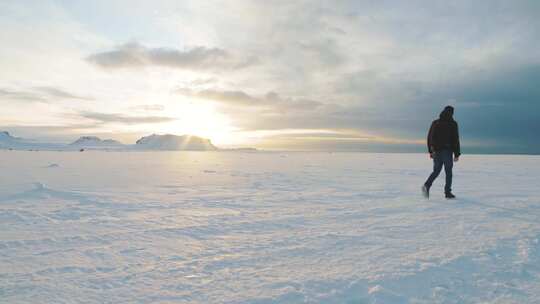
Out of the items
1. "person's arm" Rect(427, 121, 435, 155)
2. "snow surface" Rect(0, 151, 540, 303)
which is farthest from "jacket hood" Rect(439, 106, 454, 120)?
"snow surface" Rect(0, 151, 540, 303)

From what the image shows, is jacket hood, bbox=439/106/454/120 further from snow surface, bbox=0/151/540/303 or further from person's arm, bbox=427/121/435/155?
snow surface, bbox=0/151/540/303

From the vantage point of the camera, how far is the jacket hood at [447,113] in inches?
246

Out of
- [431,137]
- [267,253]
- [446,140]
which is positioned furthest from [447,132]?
[267,253]

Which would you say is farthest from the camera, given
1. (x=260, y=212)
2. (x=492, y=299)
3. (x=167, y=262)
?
(x=260, y=212)

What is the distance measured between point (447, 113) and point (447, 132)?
15.3 inches

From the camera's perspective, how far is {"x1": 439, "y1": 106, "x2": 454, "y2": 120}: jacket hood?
6.24 metres

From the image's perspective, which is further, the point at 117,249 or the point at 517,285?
the point at 117,249

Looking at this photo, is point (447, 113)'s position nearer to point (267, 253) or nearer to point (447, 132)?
point (447, 132)

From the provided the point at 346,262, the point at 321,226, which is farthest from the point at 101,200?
the point at 346,262

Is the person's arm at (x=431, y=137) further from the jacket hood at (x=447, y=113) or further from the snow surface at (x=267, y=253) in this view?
the snow surface at (x=267, y=253)

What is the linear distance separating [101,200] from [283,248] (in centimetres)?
414

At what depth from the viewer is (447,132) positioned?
6.28 meters

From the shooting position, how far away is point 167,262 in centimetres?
256

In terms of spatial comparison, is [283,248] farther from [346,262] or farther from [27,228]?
[27,228]
